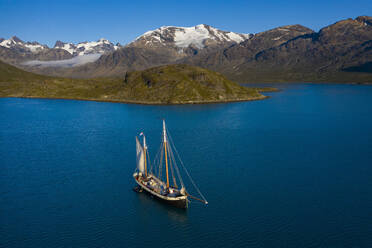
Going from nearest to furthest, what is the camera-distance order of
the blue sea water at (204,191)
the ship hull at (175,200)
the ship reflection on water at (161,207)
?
1. the blue sea water at (204,191)
2. the ship reflection on water at (161,207)
3. the ship hull at (175,200)

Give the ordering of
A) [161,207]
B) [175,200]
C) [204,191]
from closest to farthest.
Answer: [175,200]
[161,207]
[204,191]

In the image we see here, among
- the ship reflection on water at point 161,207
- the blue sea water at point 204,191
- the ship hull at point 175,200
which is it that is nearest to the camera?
the blue sea water at point 204,191

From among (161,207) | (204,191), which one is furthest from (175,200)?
(204,191)

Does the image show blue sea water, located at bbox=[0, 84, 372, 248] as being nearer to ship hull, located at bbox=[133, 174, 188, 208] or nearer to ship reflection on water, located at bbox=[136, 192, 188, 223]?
ship reflection on water, located at bbox=[136, 192, 188, 223]

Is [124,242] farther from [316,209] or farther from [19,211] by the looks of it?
[316,209]

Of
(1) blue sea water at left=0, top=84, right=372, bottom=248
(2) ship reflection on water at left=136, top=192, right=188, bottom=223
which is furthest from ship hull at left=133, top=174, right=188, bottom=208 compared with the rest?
(1) blue sea water at left=0, top=84, right=372, bottom=248

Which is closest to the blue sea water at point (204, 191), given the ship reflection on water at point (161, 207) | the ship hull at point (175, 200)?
the ship reflection on water at point (161, 207)

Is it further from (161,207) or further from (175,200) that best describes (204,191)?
(161,207)

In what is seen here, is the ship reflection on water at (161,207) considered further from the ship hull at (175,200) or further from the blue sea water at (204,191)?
the ship hull at (175,200)
